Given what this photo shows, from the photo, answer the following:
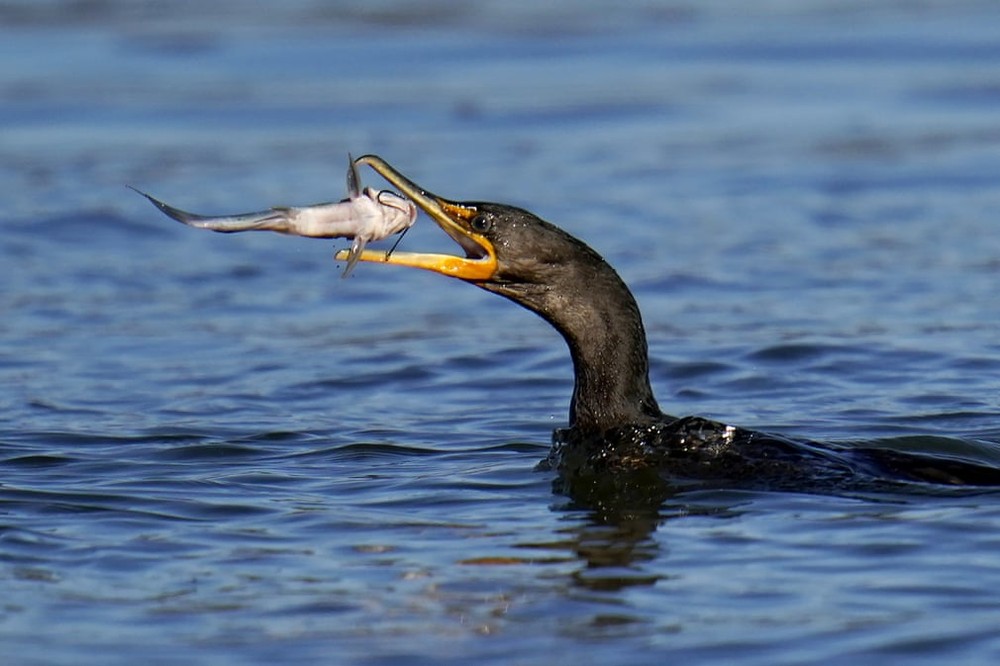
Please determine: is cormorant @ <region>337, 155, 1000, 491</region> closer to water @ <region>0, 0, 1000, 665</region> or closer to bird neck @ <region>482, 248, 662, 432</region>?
bird neck @ <region>482, 248, 662, 432</region>

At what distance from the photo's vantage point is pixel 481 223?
7.97 m

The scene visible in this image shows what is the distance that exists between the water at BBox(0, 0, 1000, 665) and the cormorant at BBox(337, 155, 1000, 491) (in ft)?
0.64

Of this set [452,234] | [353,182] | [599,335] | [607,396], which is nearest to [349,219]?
[353,182]

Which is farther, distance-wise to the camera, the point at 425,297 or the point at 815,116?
the point at 815,116

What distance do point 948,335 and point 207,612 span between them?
599 cm

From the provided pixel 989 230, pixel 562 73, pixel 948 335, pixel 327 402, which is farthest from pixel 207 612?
pixel 562 73

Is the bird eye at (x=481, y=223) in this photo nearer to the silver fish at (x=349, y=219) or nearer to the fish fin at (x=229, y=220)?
the silver fish at (x=349, y=219)

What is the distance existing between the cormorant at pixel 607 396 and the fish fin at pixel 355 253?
0.19 feet

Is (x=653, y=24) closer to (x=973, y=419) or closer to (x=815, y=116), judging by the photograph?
(x=815, y=116)

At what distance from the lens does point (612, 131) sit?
1755 cm

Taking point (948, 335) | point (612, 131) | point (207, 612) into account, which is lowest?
point (207, 612)

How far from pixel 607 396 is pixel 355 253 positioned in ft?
4.16

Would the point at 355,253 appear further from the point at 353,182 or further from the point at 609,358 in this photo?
the point at 609,358

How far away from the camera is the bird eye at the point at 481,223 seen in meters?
7.96
